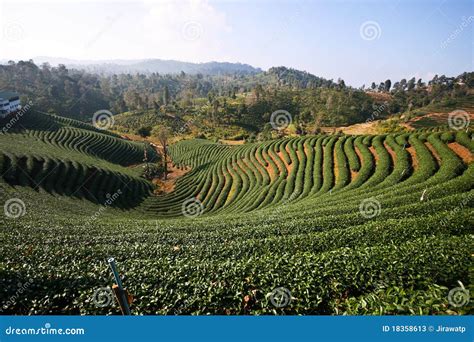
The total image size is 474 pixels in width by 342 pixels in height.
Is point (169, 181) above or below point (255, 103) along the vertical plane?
below

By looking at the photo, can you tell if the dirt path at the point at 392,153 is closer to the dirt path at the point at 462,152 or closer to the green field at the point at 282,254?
the green field at the point at 282,254

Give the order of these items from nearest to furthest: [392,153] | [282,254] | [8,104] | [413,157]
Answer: [282,254]
[413,157]
[392,153]
[8,104]

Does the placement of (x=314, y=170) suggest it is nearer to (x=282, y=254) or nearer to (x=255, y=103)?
(x=282, y=254)

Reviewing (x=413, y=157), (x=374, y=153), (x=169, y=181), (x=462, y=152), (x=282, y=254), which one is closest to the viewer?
(x=282, y=254)

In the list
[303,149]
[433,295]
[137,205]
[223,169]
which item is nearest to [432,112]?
[303,149]

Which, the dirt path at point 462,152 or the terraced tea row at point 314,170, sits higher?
the dirt path at point 462,152

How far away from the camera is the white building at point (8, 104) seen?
68.5 meters

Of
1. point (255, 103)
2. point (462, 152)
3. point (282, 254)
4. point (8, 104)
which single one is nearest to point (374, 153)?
point (462, 152)

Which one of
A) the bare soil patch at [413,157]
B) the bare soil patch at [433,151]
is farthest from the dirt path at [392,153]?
the bare soil patch at [433,151]

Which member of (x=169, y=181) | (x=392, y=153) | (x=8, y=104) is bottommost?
(x=169, y=181)

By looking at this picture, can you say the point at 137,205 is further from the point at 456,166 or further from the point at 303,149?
the point at 456,166

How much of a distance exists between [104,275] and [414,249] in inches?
384

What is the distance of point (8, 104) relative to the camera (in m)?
71.7

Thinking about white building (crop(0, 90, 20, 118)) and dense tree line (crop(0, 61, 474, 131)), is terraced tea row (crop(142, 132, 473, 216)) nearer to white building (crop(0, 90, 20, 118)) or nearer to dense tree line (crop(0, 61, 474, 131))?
white building (crop(0, 90, 20, 118))
